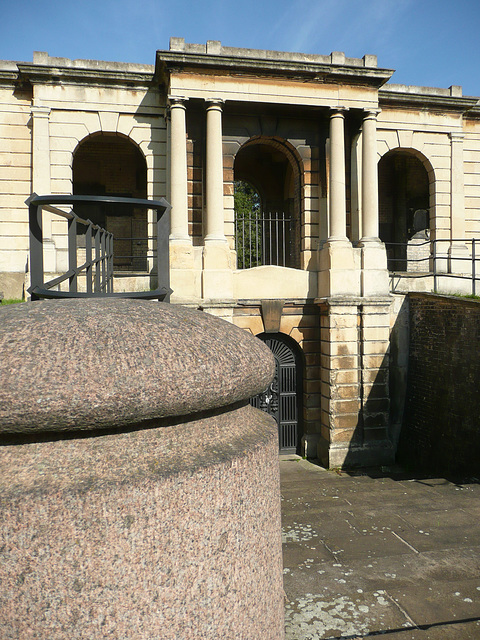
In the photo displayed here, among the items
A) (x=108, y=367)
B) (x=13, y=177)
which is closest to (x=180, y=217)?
(x=13, y=177)

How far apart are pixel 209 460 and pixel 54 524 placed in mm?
489

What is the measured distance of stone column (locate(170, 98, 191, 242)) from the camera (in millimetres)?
10320

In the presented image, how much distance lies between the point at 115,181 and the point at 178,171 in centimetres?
622

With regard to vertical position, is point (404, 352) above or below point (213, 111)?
below

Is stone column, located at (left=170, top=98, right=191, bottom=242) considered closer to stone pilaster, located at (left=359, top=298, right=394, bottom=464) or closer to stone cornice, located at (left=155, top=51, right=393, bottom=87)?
stone cornice, located at (left=155, top=51, right=393, bottom=87)

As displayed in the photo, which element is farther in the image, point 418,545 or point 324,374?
point 324,374

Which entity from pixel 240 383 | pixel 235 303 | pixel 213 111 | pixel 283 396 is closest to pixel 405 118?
pixel 213 111

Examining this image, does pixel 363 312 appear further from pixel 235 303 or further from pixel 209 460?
pixel 209 460

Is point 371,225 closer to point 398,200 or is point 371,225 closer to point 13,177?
point 398,200

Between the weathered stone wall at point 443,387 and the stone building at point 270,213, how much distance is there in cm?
59

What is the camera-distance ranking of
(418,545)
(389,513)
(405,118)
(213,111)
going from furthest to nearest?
(405,118), (213,111), (389,513), (418,545)

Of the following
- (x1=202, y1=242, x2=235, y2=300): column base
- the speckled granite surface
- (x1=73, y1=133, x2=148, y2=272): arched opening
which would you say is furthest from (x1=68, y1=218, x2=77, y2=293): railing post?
(x1=73, y1=133, x2=148, y2=272): arched opening

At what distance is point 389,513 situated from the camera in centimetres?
676

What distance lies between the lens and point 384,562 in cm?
512
